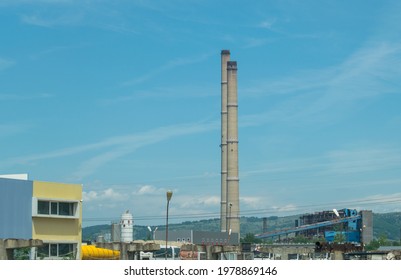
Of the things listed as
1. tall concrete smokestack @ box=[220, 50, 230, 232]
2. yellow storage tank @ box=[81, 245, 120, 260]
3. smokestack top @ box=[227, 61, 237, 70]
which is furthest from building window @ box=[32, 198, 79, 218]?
smokestack top @ box=[227, 61, 237, 70]

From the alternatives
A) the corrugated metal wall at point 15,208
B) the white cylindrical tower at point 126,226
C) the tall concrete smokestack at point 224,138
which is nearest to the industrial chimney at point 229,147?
the tall concrete smokestack at point 224,138

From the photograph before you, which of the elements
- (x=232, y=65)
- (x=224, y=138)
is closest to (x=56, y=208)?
(x=224, y=138)

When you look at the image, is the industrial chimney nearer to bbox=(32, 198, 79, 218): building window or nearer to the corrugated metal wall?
bbox=(32, 198, 79, 218): building window

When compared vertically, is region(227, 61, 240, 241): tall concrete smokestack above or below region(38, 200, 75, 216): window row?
above

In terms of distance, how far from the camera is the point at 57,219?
2329 inches

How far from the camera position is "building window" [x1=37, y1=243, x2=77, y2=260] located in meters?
56.8

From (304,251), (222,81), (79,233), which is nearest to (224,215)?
(222,81)

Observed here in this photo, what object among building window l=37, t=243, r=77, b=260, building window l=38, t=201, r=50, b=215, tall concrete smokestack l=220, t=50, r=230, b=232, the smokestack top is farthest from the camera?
the smokestack top

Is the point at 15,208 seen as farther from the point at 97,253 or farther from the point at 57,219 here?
the point at 97,253

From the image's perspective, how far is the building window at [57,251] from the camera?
186 feet

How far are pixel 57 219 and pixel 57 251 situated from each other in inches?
104

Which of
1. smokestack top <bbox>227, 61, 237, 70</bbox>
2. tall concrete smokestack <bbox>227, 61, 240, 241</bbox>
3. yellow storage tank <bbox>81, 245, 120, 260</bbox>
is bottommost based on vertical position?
yellow storage tank <bbox>81, 245, 120, 260</bbox>

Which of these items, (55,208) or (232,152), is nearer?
(55,208)
